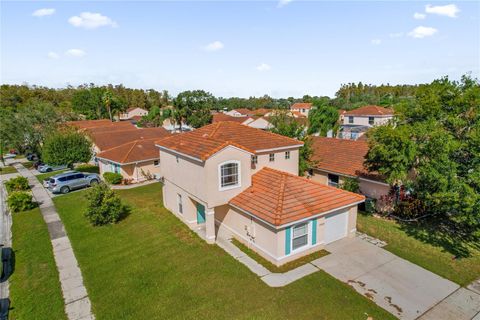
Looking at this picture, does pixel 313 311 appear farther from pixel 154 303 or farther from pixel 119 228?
pixel 119 228

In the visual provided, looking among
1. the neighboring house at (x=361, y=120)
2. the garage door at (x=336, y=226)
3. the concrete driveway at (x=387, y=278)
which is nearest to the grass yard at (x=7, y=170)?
the garage door at (x=336, y=226)

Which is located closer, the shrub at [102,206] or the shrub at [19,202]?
the shrub at [102,206]

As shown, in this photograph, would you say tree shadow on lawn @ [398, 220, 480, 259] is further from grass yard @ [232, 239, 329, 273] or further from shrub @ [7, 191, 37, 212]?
shrub @ [7, 191, 37, 212]

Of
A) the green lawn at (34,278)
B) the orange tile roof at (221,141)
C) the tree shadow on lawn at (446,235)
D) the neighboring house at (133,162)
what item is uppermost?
the orange tile roof at (221,141)

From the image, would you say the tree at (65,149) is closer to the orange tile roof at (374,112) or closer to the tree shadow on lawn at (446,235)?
the tree shadow on lawn at (446,235)

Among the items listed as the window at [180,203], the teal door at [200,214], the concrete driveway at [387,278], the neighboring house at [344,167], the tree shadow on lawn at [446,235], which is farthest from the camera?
the neighboring house at [344,167]

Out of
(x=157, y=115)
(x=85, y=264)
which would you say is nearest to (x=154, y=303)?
(x=85, y=264)

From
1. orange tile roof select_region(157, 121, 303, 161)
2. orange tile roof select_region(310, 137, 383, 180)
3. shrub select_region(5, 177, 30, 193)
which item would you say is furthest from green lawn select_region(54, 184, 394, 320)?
shrub select_region(5, 177, 30, 193)
